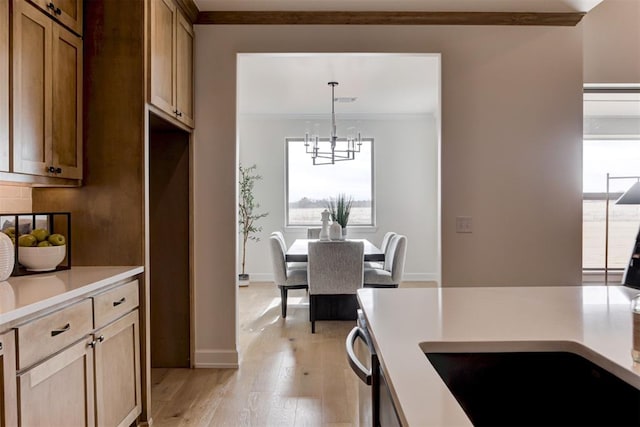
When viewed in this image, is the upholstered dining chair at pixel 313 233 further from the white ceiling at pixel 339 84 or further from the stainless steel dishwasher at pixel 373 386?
the stainless steel dishwasher at pixel 373 386

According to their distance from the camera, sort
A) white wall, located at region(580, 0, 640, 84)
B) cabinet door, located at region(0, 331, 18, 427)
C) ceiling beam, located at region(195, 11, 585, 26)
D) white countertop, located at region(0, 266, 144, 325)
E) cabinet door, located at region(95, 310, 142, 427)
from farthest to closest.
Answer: white wall, located at region(580, 0, 640, 84) → ceiling beam, located at region(195, 11, 585, 26) → cabinet door, located at region(95, 310, 142, 427) → white countertop, located at region(0, 266, 144, 325) → cabinet door, located at region(0, 331, 18, 427)

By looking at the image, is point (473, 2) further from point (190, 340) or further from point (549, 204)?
point (190, 340)

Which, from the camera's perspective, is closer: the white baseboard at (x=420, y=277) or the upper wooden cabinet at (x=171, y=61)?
the upper wooden cabinet at (x=171, y=61)

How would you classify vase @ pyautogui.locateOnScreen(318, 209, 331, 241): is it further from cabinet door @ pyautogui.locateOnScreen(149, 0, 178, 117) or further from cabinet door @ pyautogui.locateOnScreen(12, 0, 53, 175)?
cabinet door @ pyautogui.locateOnScreen(12, 0, 53, 175)

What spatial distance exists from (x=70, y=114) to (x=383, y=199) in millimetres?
5412

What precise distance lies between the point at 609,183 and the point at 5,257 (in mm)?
5583

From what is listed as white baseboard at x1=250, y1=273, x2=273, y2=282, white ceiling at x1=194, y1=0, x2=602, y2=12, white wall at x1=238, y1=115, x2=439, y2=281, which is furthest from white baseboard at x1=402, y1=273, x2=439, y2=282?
white ceiling at x1=194, y1=0, x2=602, y2=12

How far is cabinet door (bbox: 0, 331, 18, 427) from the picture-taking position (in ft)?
4.60

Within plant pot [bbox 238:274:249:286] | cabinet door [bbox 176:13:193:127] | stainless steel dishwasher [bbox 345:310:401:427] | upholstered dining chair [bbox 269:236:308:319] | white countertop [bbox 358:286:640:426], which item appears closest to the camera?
white countertop [bbox 358:286:640:426]

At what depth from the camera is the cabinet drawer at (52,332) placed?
1.52 m

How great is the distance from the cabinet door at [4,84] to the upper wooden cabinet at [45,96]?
35mm

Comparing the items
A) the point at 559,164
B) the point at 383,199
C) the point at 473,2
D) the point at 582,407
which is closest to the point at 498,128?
the point at 559,164

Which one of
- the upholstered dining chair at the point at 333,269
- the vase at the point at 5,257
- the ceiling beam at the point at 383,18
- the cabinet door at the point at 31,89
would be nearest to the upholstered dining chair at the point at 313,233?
the upholstered dining chair at the point at 333,269

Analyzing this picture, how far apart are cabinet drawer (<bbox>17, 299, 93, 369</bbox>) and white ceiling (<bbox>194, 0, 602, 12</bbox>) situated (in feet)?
7.48
